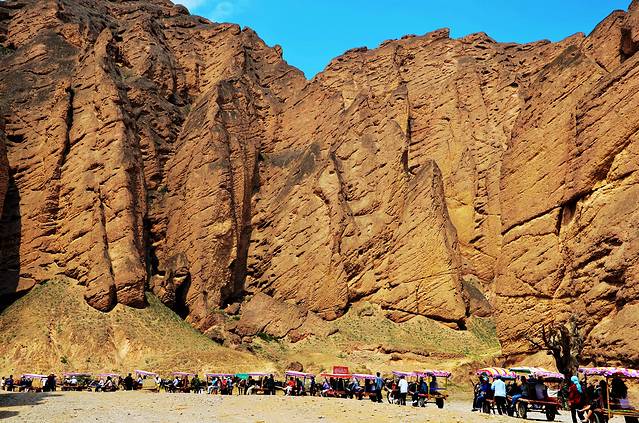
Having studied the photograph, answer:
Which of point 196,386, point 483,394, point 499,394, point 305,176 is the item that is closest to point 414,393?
point 483,394

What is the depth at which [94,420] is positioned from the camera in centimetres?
2233

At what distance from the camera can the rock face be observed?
39656mm

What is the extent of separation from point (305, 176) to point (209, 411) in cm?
4516

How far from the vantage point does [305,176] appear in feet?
228

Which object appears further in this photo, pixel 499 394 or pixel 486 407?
pixel 486 407

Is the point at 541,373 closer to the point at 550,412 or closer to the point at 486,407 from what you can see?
the point at 486,407

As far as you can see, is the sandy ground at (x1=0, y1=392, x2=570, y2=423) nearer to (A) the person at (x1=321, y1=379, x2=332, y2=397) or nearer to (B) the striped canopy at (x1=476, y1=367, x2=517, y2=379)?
(B) the striped canopy at (x1=476, y1=367, x2=517, y2=379)

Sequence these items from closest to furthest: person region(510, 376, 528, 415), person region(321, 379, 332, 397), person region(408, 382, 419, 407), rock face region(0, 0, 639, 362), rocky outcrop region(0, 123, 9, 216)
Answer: person region(510, 376, 528, 415)
person region(408, 382, 419, 407)
person region(321, 379, 332, 397)
rock face region(0, 0, 639, 362)
rocky outcrop region(0, 123, 9, 216)

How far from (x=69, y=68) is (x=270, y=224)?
86.7 feet

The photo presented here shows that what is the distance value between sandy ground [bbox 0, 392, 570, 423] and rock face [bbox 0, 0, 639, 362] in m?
13.2

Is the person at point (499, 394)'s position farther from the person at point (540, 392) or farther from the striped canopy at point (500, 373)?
the striped canopy at point (500, 373)

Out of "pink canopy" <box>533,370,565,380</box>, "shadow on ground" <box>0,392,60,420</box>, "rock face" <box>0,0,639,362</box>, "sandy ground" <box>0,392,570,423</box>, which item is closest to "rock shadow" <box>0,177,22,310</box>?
"rock face" <box>0,0,639,362</box>

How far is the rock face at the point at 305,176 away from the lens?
39.7 meters

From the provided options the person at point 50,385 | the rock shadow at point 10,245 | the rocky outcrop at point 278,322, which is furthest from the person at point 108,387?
the rocky outcrop at point 278,322
